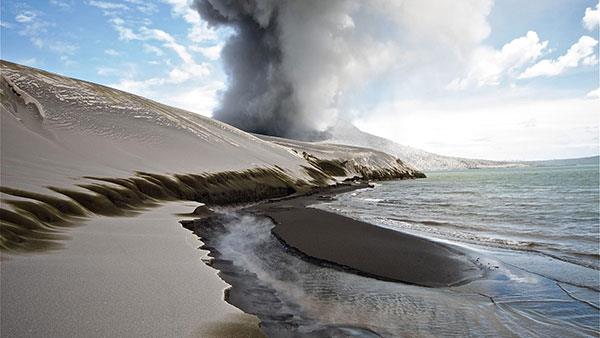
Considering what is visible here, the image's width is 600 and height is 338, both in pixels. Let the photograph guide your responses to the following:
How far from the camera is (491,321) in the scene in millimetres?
5738

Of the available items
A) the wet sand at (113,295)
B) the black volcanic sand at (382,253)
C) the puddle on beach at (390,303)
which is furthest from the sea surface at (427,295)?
the wet sand at (113,295)

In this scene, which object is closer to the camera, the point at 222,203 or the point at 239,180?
the point at 222,203

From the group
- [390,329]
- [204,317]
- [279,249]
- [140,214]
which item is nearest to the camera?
[204,317]

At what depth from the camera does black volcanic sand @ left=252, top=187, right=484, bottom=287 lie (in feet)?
27.4

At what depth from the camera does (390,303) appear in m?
6.32

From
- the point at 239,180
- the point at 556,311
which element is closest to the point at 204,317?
the point at 556,311

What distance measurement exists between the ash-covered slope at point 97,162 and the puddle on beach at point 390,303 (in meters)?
3.95

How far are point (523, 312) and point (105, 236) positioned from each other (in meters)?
8.34

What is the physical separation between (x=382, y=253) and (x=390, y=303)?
386cm

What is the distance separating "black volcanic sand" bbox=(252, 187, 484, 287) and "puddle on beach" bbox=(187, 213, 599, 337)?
471mm

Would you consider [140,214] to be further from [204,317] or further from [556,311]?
[556,311]

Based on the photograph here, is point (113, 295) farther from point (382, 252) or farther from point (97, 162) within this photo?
point (97, 162)

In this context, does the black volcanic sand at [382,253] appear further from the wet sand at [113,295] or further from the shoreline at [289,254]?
the wet sand at [113,295]

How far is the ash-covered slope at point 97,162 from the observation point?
8734 mm
